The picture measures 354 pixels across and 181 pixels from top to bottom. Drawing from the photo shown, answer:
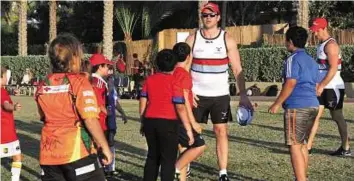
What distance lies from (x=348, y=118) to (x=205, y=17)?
25.7 feet

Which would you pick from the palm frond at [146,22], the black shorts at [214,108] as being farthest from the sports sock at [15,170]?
the palm frond at [146,22]

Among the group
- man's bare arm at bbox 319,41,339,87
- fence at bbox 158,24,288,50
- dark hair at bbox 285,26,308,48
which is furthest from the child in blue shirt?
fence at bbox 158,24,288,50

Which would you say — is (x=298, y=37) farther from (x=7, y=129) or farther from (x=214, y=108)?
(x=7, y=129)

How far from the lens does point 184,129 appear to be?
649 centimetres

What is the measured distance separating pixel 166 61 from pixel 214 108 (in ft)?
4.12

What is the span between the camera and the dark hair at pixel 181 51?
6.63 meters

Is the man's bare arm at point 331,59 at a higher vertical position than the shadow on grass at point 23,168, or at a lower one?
higher

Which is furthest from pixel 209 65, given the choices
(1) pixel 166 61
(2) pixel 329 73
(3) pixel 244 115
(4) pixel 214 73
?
(2) pixel 329 73

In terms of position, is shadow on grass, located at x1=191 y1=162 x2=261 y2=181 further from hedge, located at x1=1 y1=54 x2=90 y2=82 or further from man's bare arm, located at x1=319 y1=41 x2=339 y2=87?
hedge, located at x1=1 y1=54 x2=90 y2=82

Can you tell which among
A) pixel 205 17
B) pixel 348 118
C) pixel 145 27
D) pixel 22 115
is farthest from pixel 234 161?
pixel 145 27

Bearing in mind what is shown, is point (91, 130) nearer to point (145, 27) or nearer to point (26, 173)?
point (26, 173)

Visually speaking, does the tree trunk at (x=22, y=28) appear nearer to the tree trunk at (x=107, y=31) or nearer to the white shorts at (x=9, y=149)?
the tree trunk at (x=107, y=31)

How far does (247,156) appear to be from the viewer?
8.91 m

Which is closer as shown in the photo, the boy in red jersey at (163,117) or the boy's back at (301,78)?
the boy in red jersey at (163,117)
